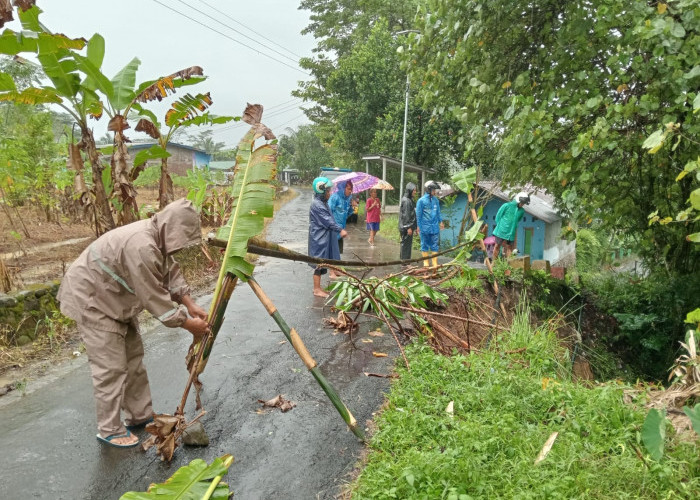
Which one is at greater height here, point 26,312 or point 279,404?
point 26,312

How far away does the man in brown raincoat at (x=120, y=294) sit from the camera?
3238mm

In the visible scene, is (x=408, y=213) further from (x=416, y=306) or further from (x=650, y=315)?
(x=650, y=315)

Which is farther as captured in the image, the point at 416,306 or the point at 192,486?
the point at 416,306

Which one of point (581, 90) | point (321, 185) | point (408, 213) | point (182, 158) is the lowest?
point (408, 213)

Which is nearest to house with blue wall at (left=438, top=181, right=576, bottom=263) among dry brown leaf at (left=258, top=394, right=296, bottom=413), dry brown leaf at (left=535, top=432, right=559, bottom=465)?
dry brown leaf at (left=258, top=394, right=296, bottom=413)

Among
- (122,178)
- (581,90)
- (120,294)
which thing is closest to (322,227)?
(122,178)

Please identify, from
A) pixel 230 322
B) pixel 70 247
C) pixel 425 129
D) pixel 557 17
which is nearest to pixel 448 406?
pixel 230 322

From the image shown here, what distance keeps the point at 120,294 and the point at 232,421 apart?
1363 millimetres

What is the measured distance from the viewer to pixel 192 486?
2.41 m

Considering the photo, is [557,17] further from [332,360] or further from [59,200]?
[59,200]

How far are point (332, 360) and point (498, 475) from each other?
8.81ft

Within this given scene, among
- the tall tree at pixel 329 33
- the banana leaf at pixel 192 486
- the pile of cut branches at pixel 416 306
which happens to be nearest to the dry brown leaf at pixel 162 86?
the pile of cut branches at pixel 416 306

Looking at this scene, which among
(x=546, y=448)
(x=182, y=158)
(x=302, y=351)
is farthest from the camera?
(x=182, y=158)

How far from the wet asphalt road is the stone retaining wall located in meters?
0.78
